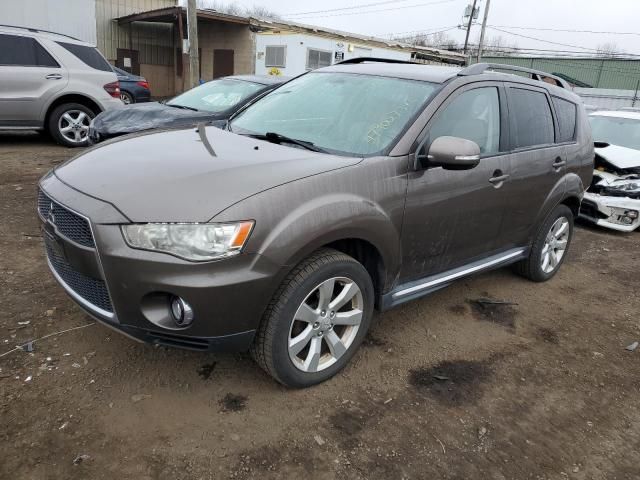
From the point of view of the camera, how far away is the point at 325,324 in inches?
108

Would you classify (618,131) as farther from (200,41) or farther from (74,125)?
(200,41)

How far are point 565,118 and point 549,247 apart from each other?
1.13 meters

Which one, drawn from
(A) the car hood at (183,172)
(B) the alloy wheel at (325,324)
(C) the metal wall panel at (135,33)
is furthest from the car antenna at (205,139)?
(C) the metal wall panel at (135,33)

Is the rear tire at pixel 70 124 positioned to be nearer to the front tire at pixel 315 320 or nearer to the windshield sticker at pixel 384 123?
the windshield sticker at pixel 384 123

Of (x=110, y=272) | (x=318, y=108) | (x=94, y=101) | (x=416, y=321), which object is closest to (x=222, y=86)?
(x=94, y=101)

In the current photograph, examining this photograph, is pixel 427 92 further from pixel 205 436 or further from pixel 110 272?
pixel 205 436

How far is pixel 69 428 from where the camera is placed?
2.40m

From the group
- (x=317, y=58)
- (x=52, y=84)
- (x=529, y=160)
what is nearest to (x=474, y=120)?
(x=529, y=160)

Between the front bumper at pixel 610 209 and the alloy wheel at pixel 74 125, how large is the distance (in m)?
7.88

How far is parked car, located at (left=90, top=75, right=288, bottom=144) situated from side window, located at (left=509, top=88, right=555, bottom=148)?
3353mm

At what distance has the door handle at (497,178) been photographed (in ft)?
11.4

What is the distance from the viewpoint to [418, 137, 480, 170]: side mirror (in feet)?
9.30

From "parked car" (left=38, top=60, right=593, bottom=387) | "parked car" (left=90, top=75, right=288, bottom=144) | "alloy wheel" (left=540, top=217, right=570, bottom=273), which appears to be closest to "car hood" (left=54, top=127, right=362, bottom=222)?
A: "parked car" (left=38, top=60, right=593, bottom=387)

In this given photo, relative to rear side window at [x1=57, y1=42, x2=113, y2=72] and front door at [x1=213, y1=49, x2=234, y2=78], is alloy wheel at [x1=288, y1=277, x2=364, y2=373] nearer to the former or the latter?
rear side window at [x1=57, y1=42, x2=113, y2=72]
